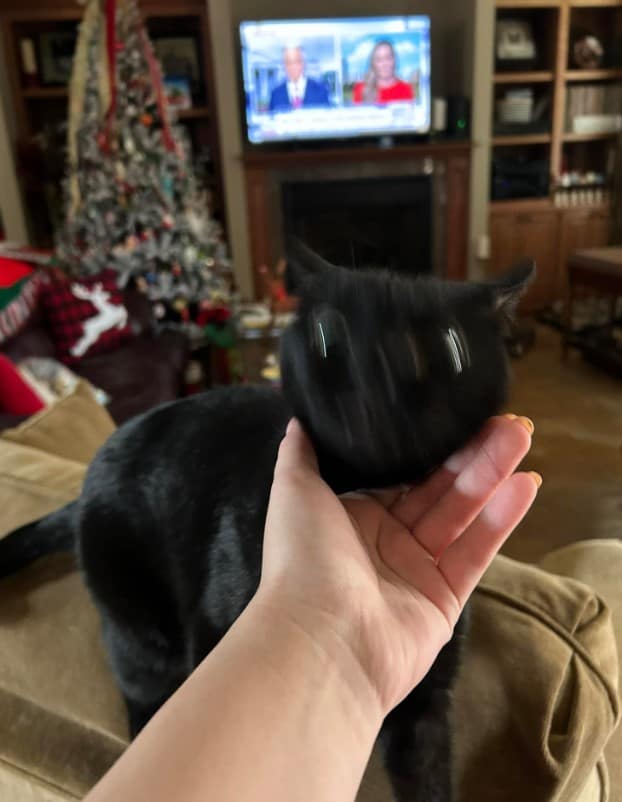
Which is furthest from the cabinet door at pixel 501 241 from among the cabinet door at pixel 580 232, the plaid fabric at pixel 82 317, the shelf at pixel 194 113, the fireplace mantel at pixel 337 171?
the plaid fabric at pixel 82 317

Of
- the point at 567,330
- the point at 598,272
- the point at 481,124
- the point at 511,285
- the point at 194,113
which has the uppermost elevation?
the point at 194,113

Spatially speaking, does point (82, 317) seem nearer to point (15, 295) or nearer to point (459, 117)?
point (15, 295)

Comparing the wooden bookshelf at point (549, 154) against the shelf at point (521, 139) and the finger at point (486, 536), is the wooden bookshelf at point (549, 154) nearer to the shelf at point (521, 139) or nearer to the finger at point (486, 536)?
the shelf at point (521, 139)

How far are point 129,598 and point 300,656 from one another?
0.94ft

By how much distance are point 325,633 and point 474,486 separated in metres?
0.20

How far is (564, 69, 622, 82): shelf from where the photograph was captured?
3828 mm

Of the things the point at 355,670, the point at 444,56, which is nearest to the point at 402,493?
the point at 355,670

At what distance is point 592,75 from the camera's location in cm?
385

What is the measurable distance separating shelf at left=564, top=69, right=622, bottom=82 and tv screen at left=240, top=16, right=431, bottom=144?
950mm

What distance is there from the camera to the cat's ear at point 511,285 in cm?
47

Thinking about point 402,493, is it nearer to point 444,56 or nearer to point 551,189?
point 551,189

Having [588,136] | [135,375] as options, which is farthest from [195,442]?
[588,136]

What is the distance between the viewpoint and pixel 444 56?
4059 mm

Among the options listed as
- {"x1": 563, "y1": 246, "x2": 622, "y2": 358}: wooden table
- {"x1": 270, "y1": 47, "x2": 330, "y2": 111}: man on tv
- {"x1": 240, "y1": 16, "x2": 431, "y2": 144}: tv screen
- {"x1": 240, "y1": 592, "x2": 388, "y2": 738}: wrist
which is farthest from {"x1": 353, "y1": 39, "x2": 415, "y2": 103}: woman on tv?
{"x1": 240, "y1": 592, "x2": 388, "y2": 738}: wrist
